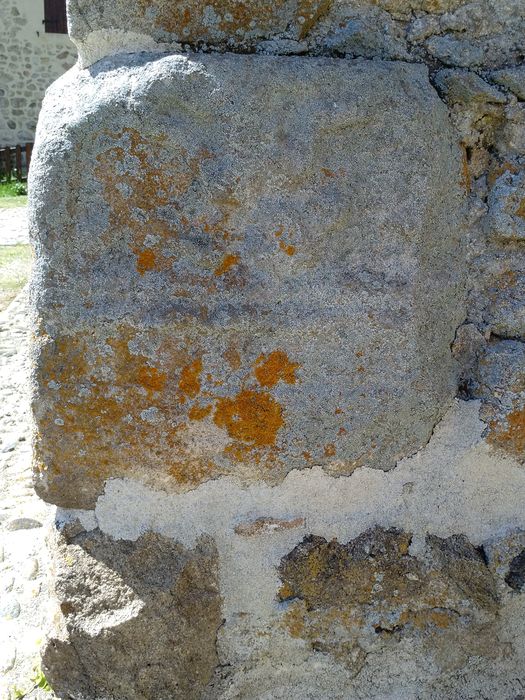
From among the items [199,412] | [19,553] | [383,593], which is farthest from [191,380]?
[19,553]

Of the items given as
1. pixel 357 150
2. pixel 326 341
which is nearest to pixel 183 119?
pixel 357 150

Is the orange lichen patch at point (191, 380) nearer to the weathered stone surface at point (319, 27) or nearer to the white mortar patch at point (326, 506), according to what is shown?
the white mortar patch at point (326, 506)

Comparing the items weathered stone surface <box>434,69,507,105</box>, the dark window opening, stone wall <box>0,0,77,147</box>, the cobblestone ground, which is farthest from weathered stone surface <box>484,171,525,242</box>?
the dark window opening

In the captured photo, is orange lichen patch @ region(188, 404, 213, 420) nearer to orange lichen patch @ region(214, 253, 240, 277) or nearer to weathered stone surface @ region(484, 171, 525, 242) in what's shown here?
orange lichen patch @ region(214, 253, 240, 277)

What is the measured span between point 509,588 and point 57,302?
0.88 meters

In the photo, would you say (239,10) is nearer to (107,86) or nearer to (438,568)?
(107,86)

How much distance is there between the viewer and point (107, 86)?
43.3 inches

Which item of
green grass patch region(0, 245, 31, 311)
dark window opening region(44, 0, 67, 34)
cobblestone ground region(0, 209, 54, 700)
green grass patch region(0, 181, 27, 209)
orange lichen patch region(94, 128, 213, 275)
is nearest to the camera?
orange lichen patch region(94, 128, 213, 275)

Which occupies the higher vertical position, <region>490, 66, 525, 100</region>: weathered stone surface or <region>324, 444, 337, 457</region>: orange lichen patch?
<region>490, 66, 525, 100</region>: weathered stone surface

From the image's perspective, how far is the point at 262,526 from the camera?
49.7 inches

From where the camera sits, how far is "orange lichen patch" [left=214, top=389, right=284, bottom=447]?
46.4 inches

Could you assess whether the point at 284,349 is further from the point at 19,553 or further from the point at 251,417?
the point at 19,553

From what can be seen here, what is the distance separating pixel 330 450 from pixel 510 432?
1.04 feet

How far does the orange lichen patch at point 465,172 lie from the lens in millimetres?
1243
